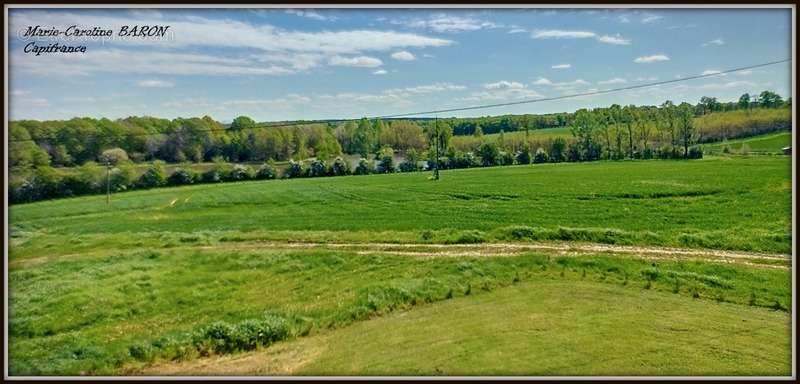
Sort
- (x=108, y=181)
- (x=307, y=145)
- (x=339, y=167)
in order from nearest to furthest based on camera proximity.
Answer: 1. (x=108, y=181)
2. (x=307, y=145)
3. (x=339, y=167)

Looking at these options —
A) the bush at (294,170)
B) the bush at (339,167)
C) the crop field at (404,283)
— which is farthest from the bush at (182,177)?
the bush at (339,167)

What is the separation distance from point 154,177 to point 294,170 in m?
13.6

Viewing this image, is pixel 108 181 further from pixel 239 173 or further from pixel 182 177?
pixel 239 173

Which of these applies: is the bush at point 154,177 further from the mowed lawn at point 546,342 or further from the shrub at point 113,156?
the mowed lawn at point 546,342

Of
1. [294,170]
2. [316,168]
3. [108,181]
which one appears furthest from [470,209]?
[108,181]

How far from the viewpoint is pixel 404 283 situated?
63.2 ft

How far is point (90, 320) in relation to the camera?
1805 cm

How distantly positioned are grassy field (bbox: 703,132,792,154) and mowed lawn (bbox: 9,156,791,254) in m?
4.52

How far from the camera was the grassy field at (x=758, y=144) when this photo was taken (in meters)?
52.7

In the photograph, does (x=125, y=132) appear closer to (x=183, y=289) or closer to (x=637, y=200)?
(x=183, y=289)

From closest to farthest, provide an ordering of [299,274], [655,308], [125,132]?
[655,308]
[299,274]
[125,132]

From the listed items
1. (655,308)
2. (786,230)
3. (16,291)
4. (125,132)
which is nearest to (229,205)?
(125,132)

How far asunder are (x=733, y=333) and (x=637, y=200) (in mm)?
24252

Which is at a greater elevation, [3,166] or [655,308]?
[3,166]
